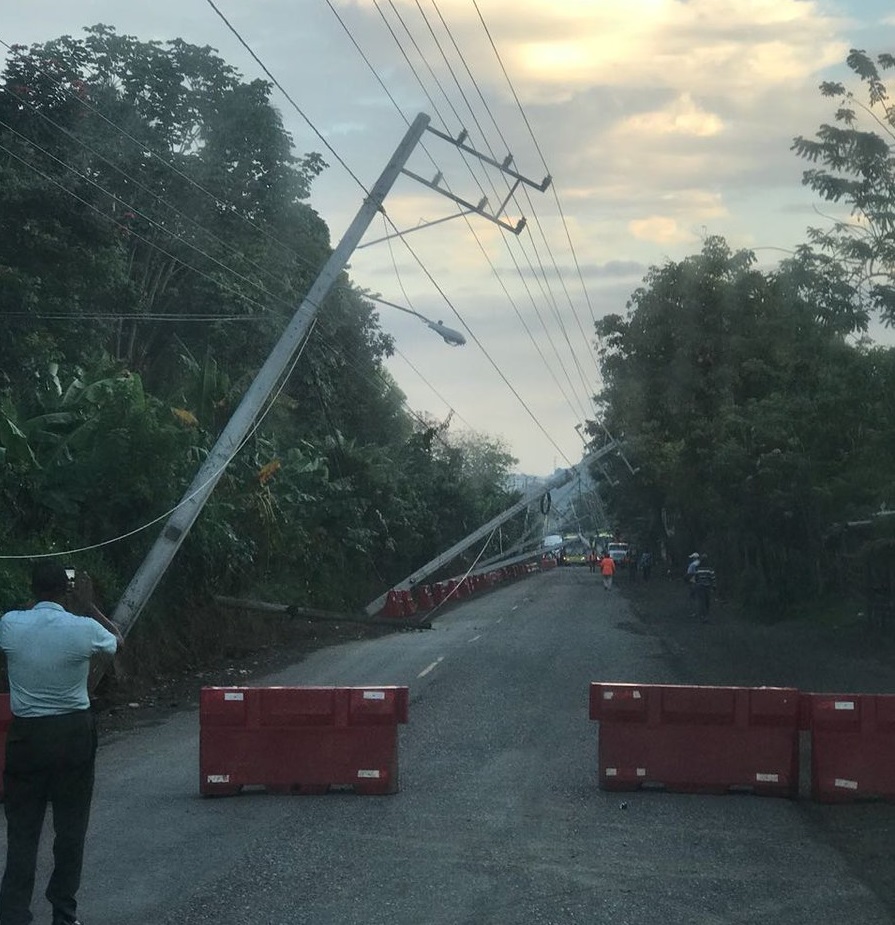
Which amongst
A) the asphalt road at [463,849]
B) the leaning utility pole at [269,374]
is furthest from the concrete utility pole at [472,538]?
the asphalt road at [463,849]

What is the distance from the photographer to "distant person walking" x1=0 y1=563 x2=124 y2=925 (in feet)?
23.3

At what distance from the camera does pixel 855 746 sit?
1148cm

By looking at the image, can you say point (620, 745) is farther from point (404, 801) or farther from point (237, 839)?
point (237, 839)

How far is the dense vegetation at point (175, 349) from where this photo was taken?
22297 mm

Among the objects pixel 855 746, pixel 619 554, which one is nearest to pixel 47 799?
pixel 855 746

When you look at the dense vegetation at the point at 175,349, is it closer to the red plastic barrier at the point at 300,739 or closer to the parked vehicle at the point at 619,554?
the red plastic barrier at the point at 300,739

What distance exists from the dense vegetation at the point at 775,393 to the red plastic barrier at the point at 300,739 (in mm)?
11621

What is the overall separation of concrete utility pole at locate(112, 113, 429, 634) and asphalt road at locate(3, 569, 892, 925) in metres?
4.80

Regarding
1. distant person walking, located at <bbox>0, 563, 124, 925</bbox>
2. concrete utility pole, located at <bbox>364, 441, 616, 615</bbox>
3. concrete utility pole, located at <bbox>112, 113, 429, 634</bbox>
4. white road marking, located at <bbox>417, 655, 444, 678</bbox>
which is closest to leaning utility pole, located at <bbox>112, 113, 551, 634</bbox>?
concrete utility pole, located at <bbox>112, 113, 429, 634</bbox>

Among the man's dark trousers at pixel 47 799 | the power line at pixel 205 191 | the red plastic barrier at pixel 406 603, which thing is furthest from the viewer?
the red plastic barrier at pixel 406 603

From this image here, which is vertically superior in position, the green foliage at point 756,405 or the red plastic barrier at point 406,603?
the green foliage at point 756,405

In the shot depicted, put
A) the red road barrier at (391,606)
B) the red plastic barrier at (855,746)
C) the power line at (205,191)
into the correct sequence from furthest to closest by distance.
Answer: the red road barrier at (391,606)
the power line at (205,191)
the red plastic barrier at (855,746)

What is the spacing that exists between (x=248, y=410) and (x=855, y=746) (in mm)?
12678

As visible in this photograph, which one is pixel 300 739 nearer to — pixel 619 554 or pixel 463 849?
pixel 463 849
